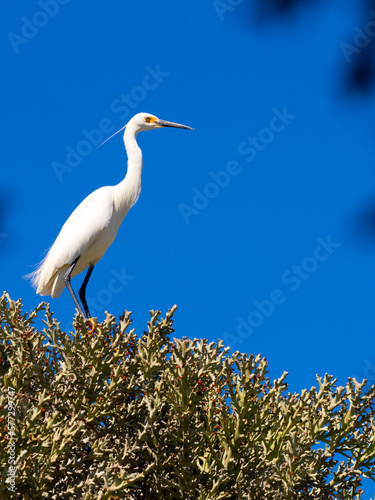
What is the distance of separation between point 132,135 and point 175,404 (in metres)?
6.85

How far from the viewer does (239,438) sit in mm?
5570

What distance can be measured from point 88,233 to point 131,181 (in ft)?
4.45

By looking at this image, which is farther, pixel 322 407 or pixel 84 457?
pixel 322 407

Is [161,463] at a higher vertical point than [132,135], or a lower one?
lower

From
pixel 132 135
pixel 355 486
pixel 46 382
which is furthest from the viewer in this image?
pixel 132 135

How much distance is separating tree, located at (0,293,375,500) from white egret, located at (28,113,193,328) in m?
3.97

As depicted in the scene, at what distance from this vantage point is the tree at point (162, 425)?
17.7 ft

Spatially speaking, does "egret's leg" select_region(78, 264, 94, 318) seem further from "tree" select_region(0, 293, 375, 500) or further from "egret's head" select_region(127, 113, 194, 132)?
"tree" select_region(0, 293, 375, 500)

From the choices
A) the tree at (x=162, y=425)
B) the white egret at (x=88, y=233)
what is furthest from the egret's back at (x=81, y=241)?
the tree at (x=162, y=425)

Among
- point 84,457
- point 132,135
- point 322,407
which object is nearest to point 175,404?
point 84,457

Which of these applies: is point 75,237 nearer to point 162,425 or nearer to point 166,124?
point 166,124

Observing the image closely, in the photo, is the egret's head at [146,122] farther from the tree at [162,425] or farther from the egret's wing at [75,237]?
the tree at [162,425]

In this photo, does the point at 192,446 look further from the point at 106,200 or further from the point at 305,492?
the point at 106,200

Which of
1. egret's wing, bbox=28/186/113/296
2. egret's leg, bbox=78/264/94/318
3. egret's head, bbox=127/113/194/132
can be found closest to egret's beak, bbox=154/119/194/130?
egret's head, bbox=127/113/194/132
